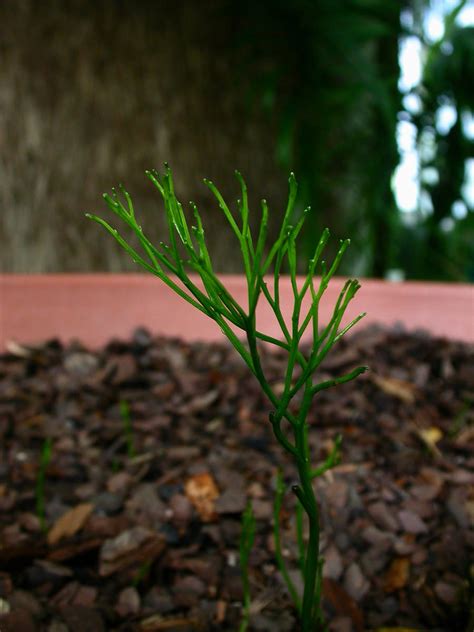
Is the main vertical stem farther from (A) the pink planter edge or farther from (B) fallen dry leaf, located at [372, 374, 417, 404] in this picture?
(A) the pink planter edge

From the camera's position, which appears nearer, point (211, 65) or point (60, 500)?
point (60, 500)

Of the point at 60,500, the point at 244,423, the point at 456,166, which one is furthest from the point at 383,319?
the point at 60,500

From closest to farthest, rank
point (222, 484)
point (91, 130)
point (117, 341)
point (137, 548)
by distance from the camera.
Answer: point (137, 548) < point (222, 484) < point (117, 341) < point (91, 130)

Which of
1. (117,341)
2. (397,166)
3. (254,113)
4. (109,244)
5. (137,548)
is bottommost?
(137,548)

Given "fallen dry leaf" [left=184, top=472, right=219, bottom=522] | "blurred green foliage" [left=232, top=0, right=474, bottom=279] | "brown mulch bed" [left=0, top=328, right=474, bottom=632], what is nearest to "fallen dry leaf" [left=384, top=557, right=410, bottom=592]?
"brown mulch bed" [left=0, top=328, right=474, bottom=632]

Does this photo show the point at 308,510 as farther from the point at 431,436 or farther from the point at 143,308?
the point at 143,308

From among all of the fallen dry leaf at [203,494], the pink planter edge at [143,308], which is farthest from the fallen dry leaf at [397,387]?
the fallen dry leaf at [203,494]

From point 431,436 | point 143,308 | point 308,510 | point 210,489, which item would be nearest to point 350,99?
point 143,308

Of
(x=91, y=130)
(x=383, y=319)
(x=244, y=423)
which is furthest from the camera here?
(x=91, y=130)

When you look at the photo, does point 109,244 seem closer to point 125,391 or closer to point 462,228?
point 125,391
